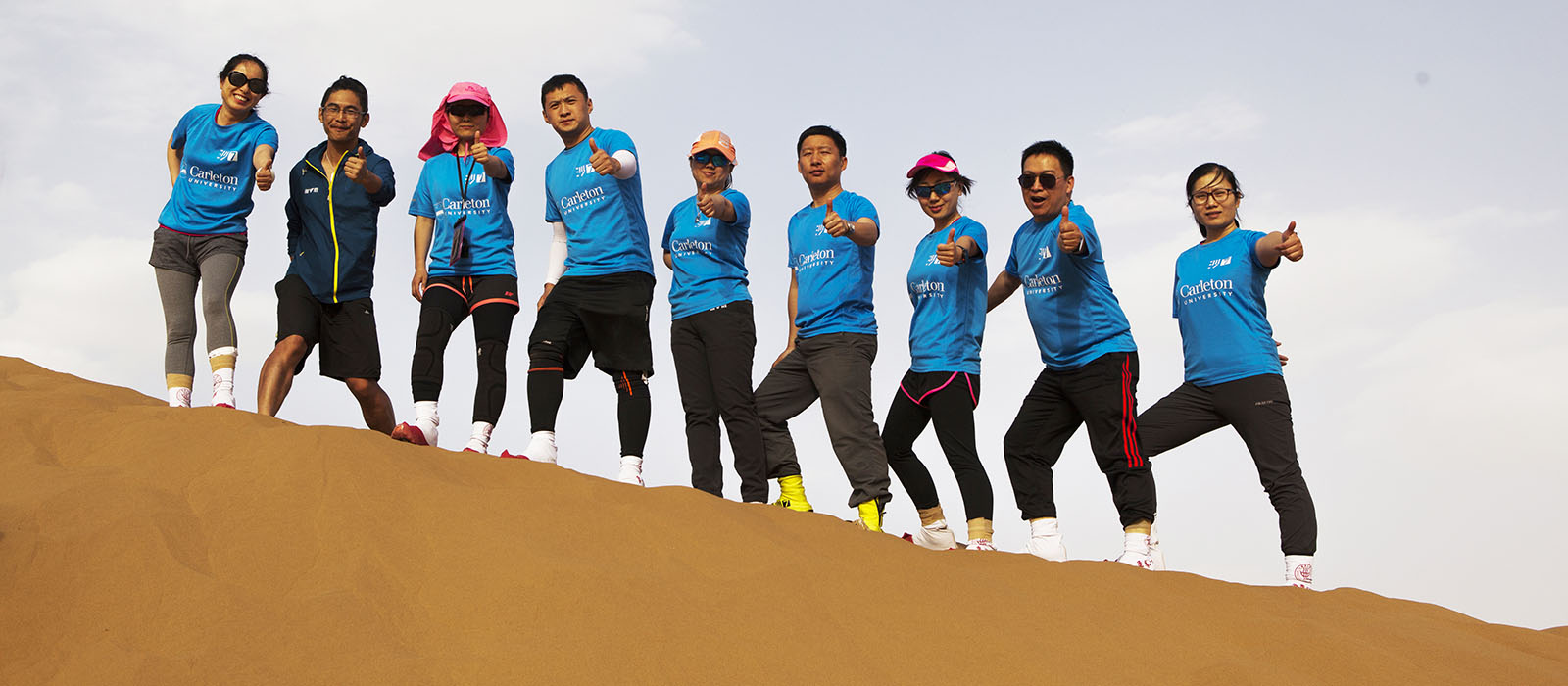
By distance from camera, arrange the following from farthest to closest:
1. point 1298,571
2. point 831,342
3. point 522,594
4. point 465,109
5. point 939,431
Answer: point 465,109
point 831,342
point 939,431
point 1298,571
point 522,594

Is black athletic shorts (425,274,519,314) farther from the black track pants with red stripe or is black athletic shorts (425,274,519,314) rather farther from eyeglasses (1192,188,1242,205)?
eyeglasses (1192,188,1242,205)

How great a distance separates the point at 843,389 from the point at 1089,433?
4.24 ft

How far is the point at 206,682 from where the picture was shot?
3.26 meters

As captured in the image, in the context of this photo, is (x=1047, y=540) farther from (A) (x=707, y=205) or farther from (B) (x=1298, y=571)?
(A) (x=707, y=205)

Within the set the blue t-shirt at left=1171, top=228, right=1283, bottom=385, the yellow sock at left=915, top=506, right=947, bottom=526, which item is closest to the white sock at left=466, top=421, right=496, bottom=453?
the yellow sock at left=915, top=506, right=947, bottom=526

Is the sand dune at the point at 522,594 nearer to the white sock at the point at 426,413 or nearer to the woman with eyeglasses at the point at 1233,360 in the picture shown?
the woman with eyeglasses at the point at 1233,360

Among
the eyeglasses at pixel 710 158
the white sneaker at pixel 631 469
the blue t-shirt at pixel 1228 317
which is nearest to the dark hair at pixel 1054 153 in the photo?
the blue t-shirt at pixel 1228 317

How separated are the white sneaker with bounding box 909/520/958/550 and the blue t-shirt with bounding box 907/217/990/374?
860mm

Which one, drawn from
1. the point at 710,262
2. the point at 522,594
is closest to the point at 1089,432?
the point at 710,262

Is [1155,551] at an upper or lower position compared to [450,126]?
lower

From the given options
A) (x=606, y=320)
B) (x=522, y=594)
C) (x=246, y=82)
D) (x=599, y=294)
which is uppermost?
(x=246, y=82)

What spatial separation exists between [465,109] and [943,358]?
120 inches

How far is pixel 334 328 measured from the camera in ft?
20.8

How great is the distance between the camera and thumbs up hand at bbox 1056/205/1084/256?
220 inches
